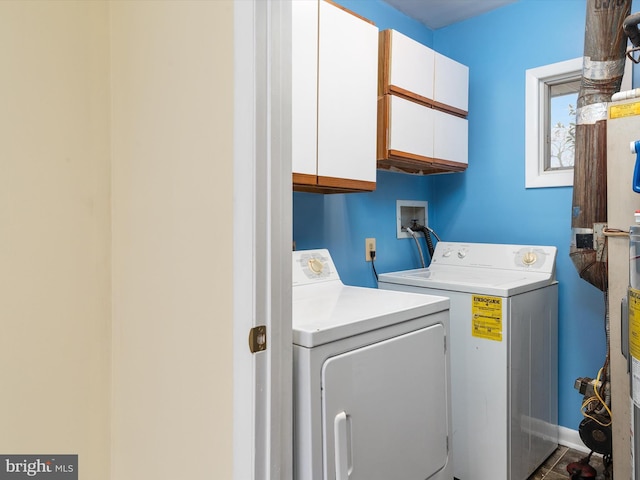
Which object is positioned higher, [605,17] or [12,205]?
[605,17]

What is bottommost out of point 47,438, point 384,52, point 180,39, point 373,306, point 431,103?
point 47,438

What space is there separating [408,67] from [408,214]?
93 cm

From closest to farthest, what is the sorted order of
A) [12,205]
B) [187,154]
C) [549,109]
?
[187,154] < [12,205] < [549,109]

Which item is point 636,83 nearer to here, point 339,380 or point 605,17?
point 605,17

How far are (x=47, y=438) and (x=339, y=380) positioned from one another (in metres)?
0.96

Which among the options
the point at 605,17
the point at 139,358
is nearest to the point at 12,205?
the point at 139,358

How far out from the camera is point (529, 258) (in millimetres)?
2279

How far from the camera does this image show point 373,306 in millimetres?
1396

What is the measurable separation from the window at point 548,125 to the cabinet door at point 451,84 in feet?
1.15

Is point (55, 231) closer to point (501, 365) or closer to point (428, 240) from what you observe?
point (501, 365)

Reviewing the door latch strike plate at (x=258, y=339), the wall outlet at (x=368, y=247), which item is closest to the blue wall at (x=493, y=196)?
the wall outlet at (x=368, y=247)

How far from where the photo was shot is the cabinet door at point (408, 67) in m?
2.04

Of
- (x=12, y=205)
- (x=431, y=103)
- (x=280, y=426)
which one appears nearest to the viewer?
(x=280, y=426)

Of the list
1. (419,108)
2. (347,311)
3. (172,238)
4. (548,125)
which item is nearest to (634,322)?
(347,311)
